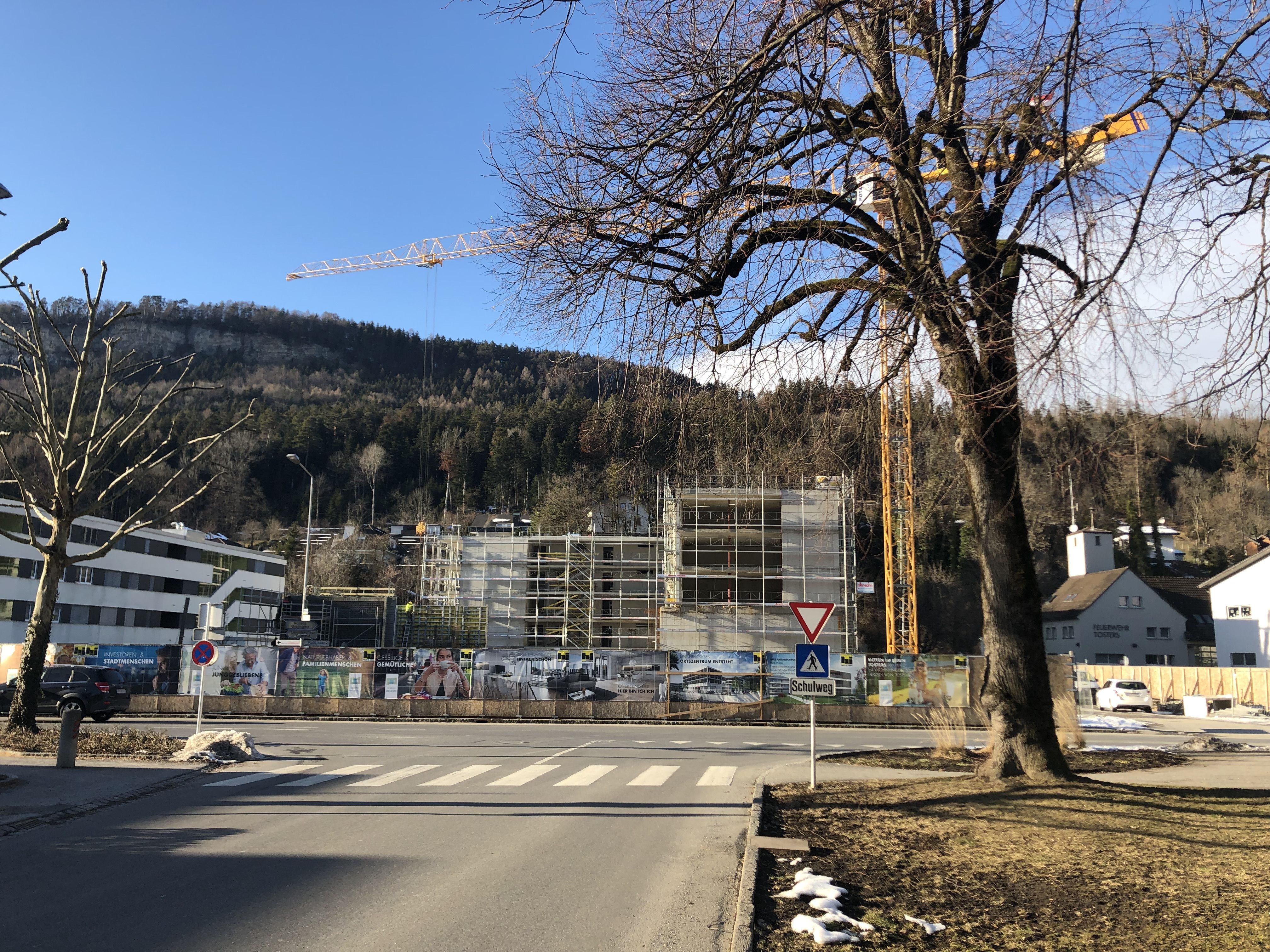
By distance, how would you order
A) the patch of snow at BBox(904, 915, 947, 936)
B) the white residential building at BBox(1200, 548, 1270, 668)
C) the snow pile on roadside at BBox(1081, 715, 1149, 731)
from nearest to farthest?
the patch of snow at BBox(904, 915, 947, 936) < the snow pile on roadside at BBox(1081, 715, 1149, 731) < the white residential building at BBox(1200, 548, 1270, 668)

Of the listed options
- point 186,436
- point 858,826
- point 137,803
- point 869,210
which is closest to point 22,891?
point 137,803

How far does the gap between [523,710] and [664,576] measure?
28.2 meters

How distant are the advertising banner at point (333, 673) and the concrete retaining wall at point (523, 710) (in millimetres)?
511

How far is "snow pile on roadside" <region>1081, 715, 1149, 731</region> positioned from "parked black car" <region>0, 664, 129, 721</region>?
28248 millimetres

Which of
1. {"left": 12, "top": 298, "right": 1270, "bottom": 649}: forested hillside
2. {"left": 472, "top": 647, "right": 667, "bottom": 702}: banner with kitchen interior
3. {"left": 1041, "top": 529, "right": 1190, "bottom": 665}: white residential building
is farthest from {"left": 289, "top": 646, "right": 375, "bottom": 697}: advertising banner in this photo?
{"left": 1041, "top": 529, "right": 1190, "bottom": 665}: white residential building

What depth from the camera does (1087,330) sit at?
631 cm

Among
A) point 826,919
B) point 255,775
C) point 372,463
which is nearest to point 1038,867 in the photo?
point 826,919

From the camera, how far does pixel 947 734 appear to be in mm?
16047

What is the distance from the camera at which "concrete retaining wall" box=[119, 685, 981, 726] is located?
29.4 meters

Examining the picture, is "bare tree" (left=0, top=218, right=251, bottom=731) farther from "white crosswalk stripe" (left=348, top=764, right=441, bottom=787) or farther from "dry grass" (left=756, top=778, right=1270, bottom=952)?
"dry grass" (left=756, top=778, right=1270, bottom=952)

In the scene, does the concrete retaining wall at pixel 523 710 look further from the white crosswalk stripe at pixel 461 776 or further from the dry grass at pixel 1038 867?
the dry grass at pixel 1038 867

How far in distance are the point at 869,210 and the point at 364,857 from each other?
35.5 ft

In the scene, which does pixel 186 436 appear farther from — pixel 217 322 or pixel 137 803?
pixel 217 322

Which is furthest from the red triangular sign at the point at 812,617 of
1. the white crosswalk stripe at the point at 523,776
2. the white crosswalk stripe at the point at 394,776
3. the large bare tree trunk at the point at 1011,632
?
the white crosswalk stripe at the point at 394,776
